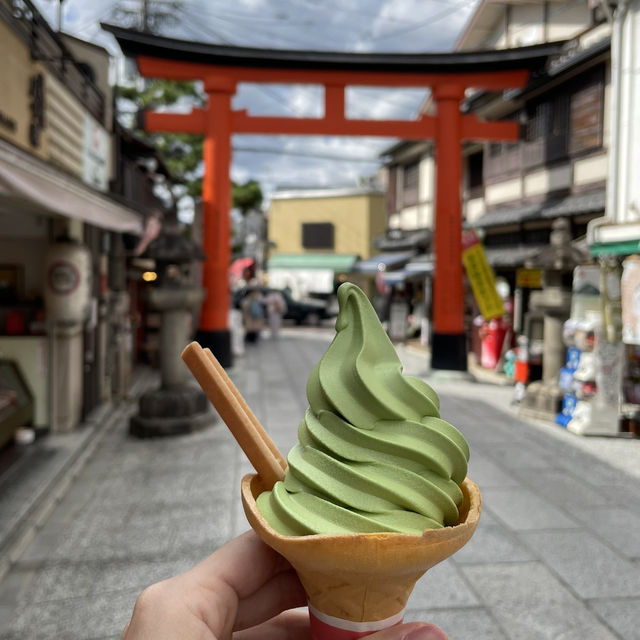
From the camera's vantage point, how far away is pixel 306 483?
1.45 metres

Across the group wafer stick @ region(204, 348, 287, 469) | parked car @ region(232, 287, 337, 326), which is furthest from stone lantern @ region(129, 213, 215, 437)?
parked car @ region(232, 287, 337, 326)

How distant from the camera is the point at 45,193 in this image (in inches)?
173

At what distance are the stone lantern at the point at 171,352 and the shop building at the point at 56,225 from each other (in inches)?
24.8

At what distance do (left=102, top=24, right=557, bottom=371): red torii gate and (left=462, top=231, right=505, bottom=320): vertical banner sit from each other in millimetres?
264

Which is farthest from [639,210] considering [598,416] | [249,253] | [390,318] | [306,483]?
[249,253]

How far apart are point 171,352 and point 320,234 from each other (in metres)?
25.5

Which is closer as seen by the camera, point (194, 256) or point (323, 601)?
point (323, 601)

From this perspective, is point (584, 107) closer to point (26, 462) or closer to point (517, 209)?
point (517, 209)

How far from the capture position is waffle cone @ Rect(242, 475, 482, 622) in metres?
1.22

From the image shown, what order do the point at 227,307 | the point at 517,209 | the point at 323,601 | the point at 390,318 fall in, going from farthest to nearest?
the point at 390,318
the point at 517,209
the point at 227,307
the point at 323,601

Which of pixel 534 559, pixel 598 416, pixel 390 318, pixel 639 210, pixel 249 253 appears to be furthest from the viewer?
pixel 249 253

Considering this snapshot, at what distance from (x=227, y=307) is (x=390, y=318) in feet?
22.8

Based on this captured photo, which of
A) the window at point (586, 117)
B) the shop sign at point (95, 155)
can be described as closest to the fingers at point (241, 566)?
the shop sign at point (95, 155)

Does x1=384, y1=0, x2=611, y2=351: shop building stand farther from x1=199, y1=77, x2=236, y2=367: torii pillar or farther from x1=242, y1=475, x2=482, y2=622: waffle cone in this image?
x1=242, y1=475, x2=482, y2=622: waffle cone
